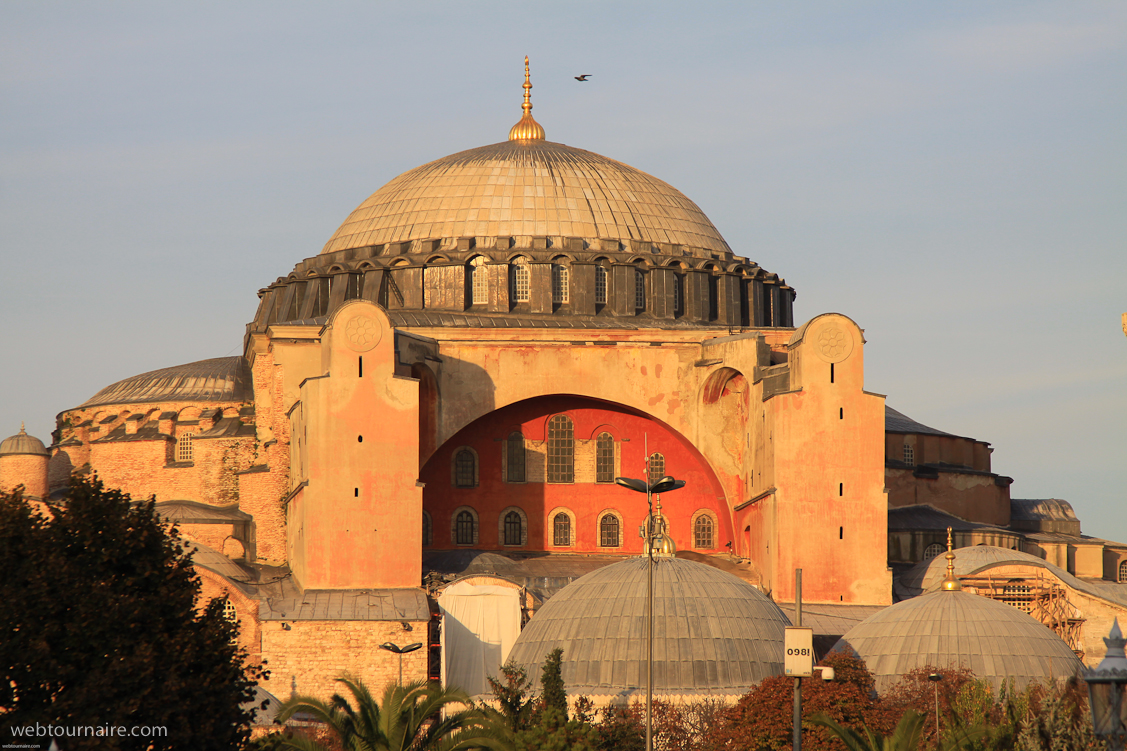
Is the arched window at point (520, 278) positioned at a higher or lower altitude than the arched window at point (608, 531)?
higher

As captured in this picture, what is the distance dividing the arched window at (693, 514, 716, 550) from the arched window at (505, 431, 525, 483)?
5.12m

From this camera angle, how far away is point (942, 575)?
50906 mm

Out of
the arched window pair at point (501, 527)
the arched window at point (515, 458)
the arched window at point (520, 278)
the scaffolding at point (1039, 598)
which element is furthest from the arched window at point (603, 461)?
the scaffolding at point (1039, 598)

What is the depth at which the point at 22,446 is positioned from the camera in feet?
172

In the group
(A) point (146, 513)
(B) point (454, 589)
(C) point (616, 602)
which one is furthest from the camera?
(B) point (454, 589)

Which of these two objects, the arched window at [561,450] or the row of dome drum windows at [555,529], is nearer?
the row of dome drum windows at [555,529]

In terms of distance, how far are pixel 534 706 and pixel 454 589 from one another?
12.7 m

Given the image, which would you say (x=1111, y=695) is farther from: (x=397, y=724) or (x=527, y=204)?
(x=527, y=204)

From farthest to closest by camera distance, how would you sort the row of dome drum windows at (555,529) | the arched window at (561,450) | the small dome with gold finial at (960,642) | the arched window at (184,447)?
the arched window at (184,447), the arched window at (561,450), the row of dome drum windows at (555,529), the small dome with gold finial at (960,642)

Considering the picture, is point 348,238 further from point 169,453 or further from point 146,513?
point 146,513

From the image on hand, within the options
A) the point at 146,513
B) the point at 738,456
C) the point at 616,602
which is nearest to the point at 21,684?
the point at 146,513

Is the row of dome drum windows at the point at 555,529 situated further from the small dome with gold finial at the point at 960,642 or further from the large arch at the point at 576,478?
the small dome with gold finial at the point at 960,642

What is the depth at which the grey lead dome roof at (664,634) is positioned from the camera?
40.6 metres

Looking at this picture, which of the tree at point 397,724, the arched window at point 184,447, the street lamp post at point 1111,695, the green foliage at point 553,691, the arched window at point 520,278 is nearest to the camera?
the street lamp post at point 1111,695
